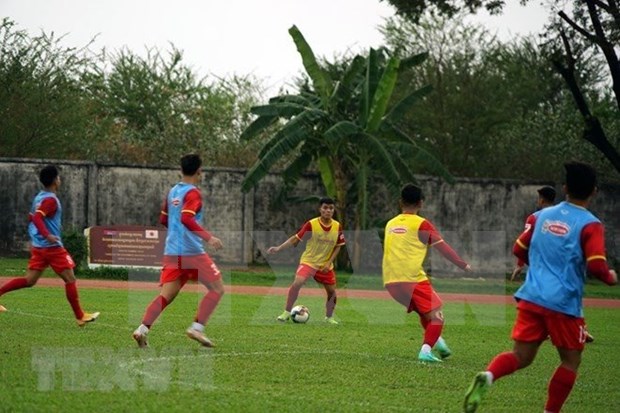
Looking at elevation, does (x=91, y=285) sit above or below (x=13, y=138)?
below

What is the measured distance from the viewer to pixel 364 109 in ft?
108

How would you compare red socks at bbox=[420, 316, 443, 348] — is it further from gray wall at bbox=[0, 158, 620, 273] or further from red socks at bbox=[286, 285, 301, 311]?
gray wall at bbox=[0, 158, 620, 273]

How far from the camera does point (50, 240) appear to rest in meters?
15.3

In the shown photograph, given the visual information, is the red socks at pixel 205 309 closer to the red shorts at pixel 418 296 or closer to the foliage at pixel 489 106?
the red shorts at pixel 418 296

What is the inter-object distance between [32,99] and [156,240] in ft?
30.3

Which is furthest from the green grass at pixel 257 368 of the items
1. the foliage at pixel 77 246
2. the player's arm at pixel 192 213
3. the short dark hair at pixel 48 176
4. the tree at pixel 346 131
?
the tree at pixel 346 131

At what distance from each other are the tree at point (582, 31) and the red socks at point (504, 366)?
23430 mm

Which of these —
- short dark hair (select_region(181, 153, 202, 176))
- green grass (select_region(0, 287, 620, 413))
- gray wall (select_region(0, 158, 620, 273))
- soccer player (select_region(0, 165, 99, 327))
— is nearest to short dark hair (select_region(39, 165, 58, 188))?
soccer player (select_region(0, 165, 99, 327))

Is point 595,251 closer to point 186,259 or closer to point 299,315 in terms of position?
point 186,259

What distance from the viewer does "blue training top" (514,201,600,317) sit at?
923 centimetres

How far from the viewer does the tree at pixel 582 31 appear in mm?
32000

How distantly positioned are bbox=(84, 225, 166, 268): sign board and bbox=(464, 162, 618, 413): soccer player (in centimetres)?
2079

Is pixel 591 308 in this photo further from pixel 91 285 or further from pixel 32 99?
pixel 32 99

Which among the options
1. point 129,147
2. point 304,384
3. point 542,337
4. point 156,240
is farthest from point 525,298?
point 129,147
